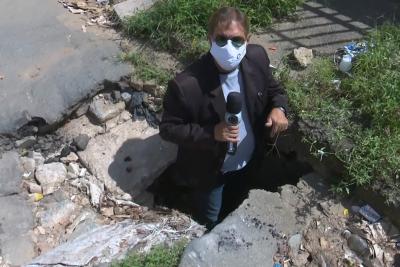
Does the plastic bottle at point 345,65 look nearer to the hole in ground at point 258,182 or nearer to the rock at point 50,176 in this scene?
the hole in ground at point 258,182

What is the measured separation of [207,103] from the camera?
323 centimetres

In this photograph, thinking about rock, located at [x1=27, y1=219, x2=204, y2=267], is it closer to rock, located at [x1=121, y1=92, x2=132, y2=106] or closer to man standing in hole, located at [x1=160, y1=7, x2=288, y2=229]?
man standing in hole, located at [x1=160, y1=7, x2=288, y2=229]

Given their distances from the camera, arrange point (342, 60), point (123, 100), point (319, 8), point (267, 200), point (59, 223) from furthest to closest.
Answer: point (319, 8) < point (123, 100) < point (342, 60) < point (59, 223) < point (267, 200)

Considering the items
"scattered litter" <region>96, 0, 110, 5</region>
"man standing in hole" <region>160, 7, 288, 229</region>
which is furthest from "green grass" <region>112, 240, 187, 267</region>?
"scattered litter" <region>96, 0, 110, 5</region>

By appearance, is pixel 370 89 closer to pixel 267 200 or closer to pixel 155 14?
pixel 267 200

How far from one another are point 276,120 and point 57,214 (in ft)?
5.48

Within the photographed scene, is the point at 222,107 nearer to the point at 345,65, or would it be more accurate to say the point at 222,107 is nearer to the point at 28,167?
the point at 345,65

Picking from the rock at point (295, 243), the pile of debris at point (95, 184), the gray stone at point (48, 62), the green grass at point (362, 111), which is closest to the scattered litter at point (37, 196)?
the pile of debris at point (95, 184)

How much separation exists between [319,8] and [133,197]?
2335mm

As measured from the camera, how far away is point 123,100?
454 centimetres

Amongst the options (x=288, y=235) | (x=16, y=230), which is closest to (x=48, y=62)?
(x=16, y=230)

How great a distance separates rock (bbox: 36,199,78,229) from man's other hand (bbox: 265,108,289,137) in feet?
5.07

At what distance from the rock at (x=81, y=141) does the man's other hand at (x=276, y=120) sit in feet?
5.38

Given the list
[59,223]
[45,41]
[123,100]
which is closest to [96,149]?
[123,100]
